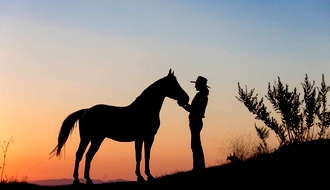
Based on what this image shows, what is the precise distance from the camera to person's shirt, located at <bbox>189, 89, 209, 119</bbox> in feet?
43.5

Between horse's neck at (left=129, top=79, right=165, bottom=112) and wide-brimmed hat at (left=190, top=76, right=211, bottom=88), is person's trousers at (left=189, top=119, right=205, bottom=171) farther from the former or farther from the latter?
horse's neck at (left=129, top=79, right=165, bottom=112)

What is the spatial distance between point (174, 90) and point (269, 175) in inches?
165

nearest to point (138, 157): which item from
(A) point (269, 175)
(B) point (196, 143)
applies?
(B) point (196, 143)

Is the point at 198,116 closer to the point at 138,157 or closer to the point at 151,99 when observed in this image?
the point at 151,99

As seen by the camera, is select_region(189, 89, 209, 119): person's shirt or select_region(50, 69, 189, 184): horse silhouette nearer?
select_region(189, 89, 209, 119): person's shirt

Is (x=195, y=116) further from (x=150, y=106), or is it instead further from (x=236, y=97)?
(x=236, y=97)

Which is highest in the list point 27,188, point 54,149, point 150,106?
point 150,106

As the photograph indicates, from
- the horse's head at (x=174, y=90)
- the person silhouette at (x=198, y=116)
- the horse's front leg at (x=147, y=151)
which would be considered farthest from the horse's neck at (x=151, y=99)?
the person silhouette at (x=198, y=116)

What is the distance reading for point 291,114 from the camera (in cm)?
1867

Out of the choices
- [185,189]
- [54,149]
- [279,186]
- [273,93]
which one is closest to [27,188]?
[54,149]

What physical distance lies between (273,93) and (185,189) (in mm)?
8272

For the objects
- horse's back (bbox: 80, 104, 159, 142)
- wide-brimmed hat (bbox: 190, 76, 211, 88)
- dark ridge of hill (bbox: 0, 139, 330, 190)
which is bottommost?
dark ridge of hill (bbox: 0, 139, 330, 190)

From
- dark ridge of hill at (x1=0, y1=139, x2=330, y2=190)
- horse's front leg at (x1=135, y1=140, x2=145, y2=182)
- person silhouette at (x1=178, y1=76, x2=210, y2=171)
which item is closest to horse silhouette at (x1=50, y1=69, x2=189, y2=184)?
horse's front leg at (x1=135, y1=140, x2=145, y2=182)

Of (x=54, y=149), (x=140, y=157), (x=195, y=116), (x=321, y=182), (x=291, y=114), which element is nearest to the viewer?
(x=321, y=182)
